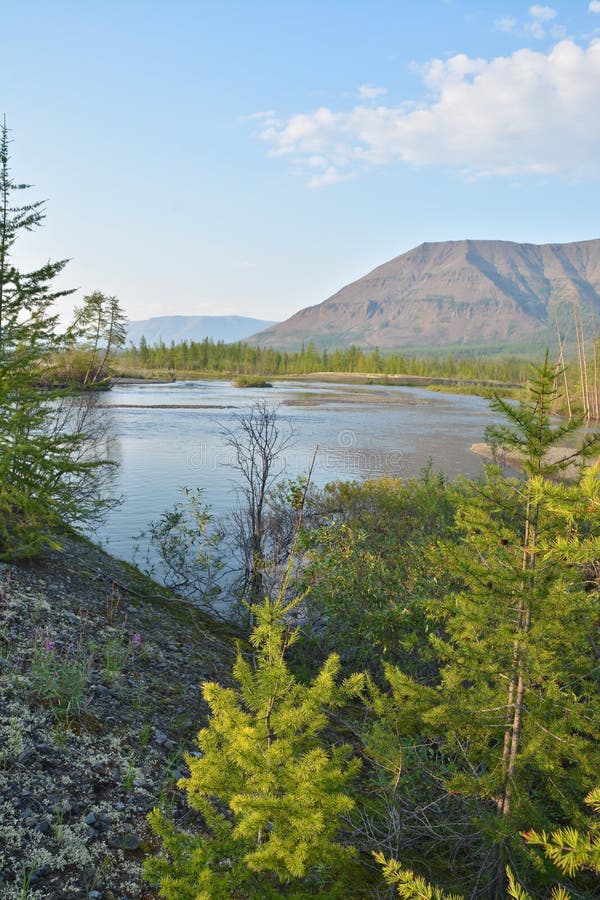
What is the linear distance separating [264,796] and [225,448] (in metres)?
30.6

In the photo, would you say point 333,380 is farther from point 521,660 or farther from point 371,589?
point 521,660

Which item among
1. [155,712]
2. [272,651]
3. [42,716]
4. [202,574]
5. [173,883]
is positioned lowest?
[202,574]

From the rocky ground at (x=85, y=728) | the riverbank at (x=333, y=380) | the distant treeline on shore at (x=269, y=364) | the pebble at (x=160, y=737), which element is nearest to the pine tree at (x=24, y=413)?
the rocky ground at (x=85, y=728)

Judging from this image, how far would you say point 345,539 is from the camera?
10070mm

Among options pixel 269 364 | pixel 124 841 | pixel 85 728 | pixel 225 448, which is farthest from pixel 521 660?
pixel 269 364

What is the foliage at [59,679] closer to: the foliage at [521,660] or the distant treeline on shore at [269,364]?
the foliage at [521,660]

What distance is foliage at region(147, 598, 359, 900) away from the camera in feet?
9.29

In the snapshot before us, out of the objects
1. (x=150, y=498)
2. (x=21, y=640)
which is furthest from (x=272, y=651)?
(x=150, y=498)

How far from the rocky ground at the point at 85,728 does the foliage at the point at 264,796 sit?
986mm

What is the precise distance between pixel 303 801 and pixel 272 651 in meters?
0.74

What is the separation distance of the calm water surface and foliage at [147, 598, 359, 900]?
10.9ft

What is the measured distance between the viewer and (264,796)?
2990 millimetres

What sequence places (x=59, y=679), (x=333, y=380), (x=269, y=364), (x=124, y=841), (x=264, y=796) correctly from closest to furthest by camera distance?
1. (x=264, y=796)
2. (x=124, y=841)
3. (x=59, y=679)
4. (x=333, y=380)
5. (x=269, y=364)

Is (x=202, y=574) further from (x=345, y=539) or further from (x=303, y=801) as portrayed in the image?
(x=303, y=801)
